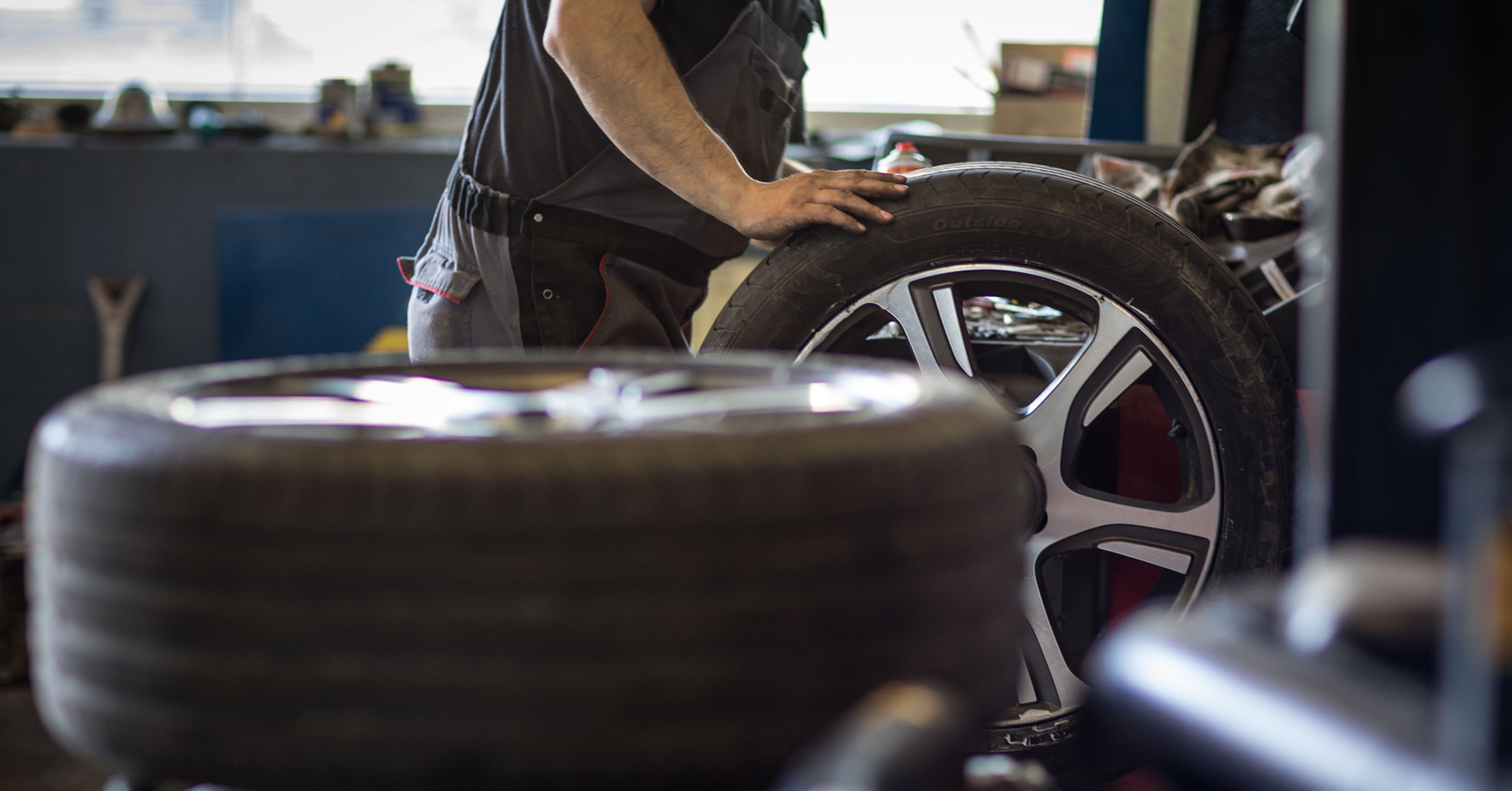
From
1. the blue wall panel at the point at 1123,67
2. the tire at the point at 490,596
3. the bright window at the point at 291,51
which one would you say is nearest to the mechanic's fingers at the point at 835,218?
the tire at the point at 490,596

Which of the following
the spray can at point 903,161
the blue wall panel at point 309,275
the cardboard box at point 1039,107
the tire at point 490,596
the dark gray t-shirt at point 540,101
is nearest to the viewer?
the tire at point 490,596

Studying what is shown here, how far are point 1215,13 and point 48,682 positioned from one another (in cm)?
247

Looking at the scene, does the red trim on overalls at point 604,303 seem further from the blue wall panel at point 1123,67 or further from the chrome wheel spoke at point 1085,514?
the blue wall panel at point 1123,67

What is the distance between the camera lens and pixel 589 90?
1.40 meters

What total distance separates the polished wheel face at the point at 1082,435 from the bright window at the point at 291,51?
321cm

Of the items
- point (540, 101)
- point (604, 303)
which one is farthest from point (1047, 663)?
point (540, 101)

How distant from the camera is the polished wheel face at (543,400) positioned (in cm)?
72

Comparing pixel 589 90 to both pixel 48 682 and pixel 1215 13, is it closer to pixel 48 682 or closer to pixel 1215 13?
pixel 48 682

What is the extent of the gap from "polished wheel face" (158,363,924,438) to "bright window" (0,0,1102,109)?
372cm

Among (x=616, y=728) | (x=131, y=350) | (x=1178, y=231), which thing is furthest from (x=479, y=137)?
(x=131, y=350)

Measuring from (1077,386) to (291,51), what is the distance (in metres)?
4.29

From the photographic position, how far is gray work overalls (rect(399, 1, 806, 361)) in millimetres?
1567

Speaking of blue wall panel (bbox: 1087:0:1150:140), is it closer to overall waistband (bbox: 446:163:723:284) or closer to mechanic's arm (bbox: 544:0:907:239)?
overall waistband (bbox: 446:163:723:284)

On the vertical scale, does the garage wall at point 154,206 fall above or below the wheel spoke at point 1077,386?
above
